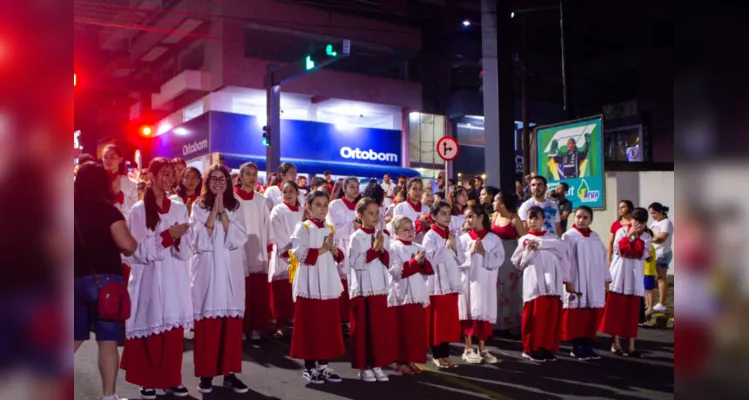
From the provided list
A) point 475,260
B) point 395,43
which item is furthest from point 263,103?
point 475,260

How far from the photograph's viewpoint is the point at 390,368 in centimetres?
757

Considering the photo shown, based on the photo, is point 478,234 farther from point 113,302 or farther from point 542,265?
point 113,302

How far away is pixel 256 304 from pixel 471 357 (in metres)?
2.85

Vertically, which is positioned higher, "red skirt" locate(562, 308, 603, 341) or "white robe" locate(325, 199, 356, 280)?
"white robe" locate(325, 199, 356, 280)

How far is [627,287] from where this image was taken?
8562mm

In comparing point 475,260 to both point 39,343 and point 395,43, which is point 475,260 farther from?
point 395,43

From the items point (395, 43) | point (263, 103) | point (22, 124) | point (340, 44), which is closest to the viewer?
point (22, 124)

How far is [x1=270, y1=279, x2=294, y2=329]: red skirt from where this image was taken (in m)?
9.44

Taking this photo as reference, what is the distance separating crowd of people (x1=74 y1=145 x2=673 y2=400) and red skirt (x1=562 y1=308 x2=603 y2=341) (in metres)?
0.02

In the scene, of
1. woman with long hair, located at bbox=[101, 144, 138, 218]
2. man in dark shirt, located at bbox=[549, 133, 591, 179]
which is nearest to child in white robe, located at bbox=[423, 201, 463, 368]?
woman with long hair, located at bbox=[101, 144, 138, 218]

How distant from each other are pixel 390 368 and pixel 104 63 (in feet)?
117

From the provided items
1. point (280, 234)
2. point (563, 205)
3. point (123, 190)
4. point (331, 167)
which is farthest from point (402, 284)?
point (331, 167)

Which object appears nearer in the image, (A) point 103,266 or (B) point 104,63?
(A) point 103,266

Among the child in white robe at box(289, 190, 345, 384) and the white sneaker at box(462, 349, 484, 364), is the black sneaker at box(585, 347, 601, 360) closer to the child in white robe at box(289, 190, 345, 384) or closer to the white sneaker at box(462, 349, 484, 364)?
the white sneaker at box(462, 349, 484, 364)
